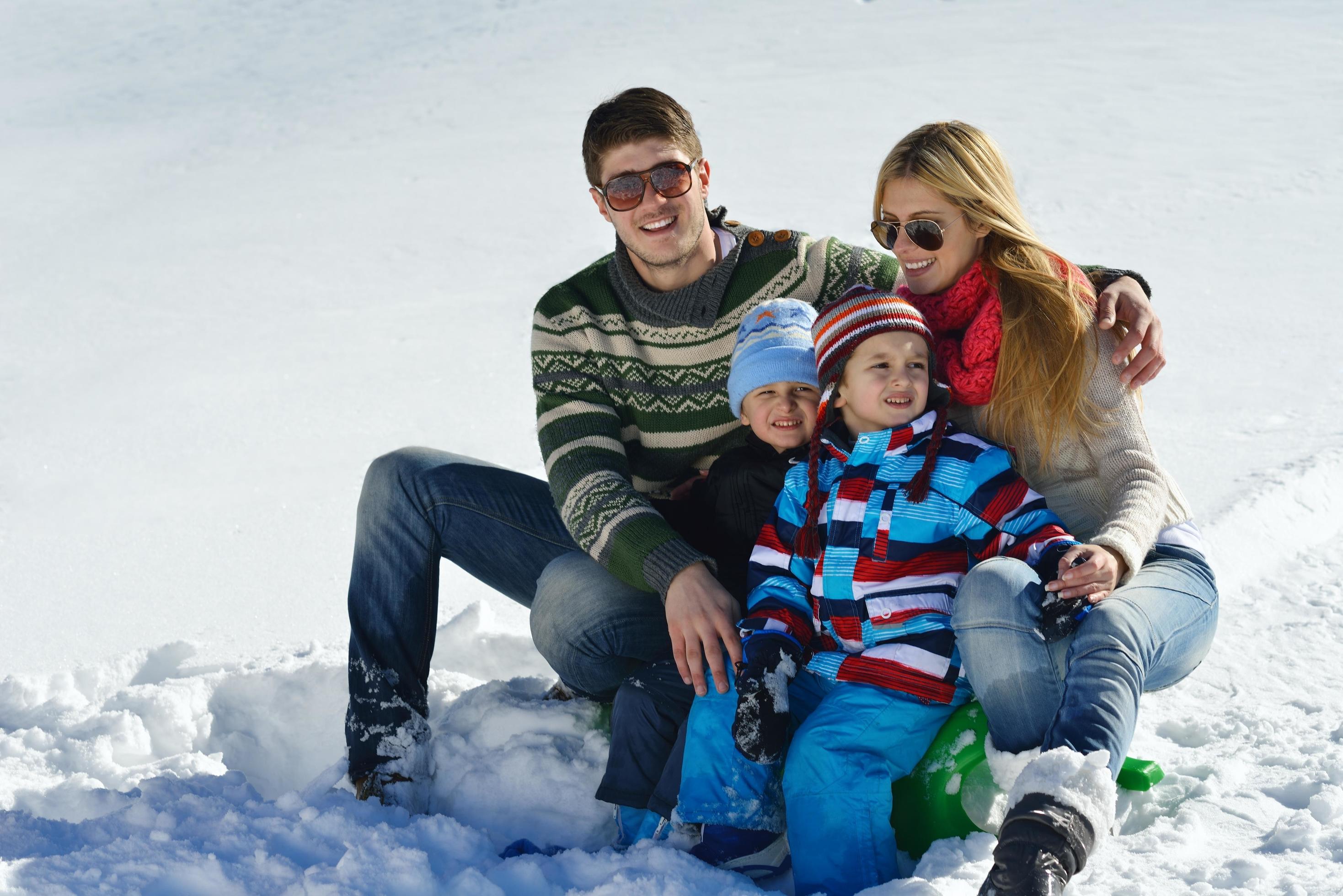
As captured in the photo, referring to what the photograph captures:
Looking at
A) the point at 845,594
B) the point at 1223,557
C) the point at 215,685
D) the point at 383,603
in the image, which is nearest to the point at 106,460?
the point at 215,685

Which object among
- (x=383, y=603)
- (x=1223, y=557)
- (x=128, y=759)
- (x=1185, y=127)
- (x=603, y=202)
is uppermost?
(x=1185, y=127)

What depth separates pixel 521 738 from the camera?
106 inches

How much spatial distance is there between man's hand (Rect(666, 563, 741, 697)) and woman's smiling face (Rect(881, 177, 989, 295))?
858 millimetres

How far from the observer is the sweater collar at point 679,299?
A: 9.21 ft

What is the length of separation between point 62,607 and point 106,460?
1.43m

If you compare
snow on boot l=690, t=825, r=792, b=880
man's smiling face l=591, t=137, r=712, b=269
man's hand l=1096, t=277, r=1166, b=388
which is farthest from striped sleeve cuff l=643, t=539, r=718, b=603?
man's hand l=1096, t=277, r=1166, b=388

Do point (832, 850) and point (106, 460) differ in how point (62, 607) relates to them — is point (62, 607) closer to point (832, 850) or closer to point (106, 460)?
point (106, 460)

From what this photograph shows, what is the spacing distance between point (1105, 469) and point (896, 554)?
1.68ft

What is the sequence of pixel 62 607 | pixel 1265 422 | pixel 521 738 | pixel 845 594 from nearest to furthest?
pixel 845 594
pixel 521 738
pixel 62 607
pixel 1265 422

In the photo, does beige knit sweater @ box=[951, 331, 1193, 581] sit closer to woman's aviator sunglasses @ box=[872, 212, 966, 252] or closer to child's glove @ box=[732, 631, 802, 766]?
woman's aviator sunglasses @ box=[872, 212, 966, 252]

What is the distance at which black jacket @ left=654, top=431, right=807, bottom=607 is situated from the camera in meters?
2.58

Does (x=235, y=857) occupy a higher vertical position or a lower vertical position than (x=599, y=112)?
lower

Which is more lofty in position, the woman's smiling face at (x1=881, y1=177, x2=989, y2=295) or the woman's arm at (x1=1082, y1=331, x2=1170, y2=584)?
the woman's smiling face at (x1=881, y1=177, x2=989, y2=295)

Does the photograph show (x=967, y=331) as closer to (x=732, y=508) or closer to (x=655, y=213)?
(x=732, y=508)
